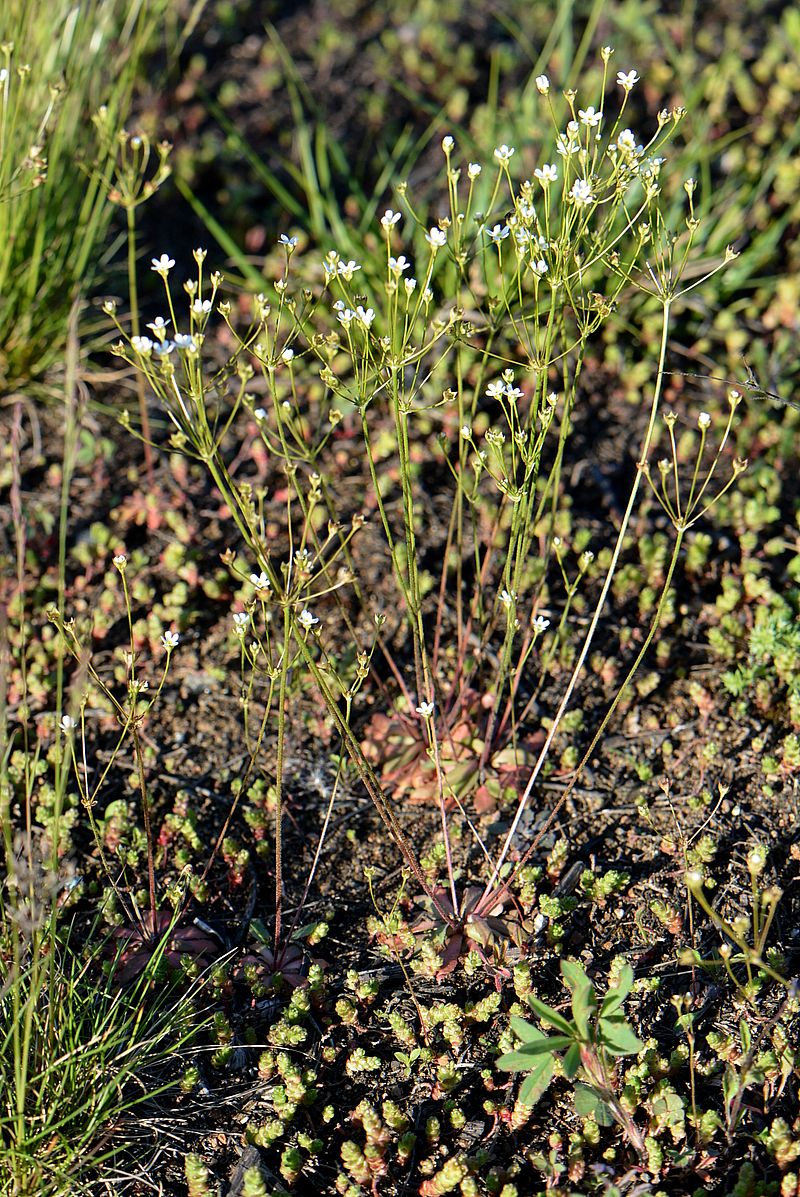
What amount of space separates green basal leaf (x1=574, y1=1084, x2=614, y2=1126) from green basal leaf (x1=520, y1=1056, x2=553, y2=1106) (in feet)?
0.27

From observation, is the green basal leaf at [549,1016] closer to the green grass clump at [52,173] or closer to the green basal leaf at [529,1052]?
the green basal leaf at [529,1052]

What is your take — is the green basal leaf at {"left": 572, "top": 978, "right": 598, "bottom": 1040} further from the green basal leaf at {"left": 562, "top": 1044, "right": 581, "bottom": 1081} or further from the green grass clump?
the green grass clump

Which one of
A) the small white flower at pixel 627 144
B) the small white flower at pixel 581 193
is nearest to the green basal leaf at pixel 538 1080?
the small white flower at pixel 581 193

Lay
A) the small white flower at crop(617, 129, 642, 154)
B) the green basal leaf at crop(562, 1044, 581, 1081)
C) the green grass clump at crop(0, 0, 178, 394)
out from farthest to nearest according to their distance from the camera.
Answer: the green grass clump at crop(0, 0, 178, 394) → the small white flower at crop(617, 129, 642, 154) → the green basal leaf at crop(562, 1044, 581, 1081)

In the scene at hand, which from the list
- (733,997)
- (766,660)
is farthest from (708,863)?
(766,660)

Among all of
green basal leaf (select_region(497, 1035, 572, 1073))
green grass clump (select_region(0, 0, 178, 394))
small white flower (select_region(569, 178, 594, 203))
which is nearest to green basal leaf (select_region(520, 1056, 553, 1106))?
green basal leaf (select_region(497, 1035, 572, 1073))

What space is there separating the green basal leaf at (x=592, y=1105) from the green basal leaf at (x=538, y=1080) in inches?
3.3

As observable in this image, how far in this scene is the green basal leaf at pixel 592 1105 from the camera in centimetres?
211

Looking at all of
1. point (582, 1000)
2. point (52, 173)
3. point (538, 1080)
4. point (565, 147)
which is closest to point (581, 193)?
point (565, 147)

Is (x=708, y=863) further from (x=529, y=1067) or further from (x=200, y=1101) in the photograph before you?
(x=200, y=1101)

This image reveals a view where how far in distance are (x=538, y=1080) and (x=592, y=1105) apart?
0.40ft

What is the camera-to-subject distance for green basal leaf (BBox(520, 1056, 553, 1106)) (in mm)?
2090

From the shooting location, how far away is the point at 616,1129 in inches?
87.7

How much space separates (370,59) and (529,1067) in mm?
4520
